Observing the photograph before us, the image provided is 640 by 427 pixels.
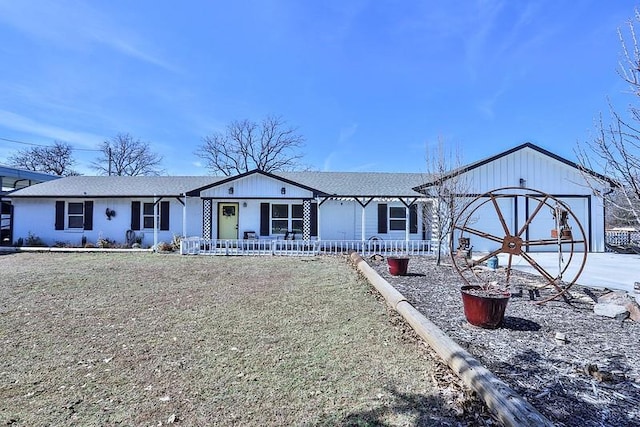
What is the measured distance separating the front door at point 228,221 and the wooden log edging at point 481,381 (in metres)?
13.0

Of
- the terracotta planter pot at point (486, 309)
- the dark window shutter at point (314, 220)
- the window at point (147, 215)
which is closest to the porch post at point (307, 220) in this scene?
the dark window shutter at point (314, 220)

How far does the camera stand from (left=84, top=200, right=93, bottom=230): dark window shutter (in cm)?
1762

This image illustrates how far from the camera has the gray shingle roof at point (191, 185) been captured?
17.3m

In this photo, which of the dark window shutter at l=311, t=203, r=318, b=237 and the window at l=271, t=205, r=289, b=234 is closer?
the dark window shutter at l=311, t=203, r=318, b=237

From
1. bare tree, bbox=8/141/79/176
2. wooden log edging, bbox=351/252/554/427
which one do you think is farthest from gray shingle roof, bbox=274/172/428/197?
bare tree, bbox=8/141/79/176

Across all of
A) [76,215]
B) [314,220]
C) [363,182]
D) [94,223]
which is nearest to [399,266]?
[314,220]

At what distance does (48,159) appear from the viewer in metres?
44.0

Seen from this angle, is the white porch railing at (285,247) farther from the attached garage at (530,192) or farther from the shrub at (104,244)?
the shrub at (104,244)

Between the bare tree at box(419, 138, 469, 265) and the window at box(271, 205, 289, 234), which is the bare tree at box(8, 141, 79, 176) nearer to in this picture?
the window at box(271, 205, 289, 234)

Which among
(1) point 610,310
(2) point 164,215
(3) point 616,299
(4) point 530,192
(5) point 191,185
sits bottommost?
(1) point 610,310

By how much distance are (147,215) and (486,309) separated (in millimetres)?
16908

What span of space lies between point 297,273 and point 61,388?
23.3 feet

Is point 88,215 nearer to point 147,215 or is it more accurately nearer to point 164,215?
point 147,215

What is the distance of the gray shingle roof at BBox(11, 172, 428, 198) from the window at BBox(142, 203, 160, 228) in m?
0.74
